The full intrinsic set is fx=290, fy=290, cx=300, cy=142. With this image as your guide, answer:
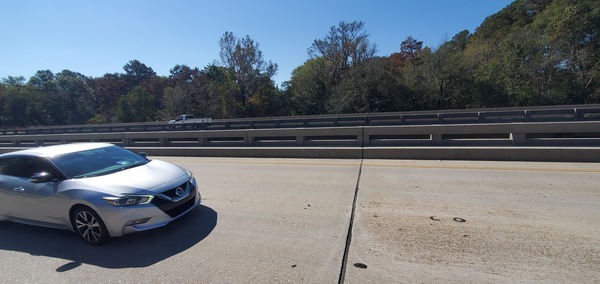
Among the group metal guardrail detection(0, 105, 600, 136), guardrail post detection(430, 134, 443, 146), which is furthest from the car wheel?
guardrail post detection(430, 134, 443, 146)

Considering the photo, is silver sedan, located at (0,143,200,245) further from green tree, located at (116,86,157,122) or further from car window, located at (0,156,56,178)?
green tree, located at (116,86,157,122)

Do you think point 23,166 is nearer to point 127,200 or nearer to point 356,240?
point 127,200

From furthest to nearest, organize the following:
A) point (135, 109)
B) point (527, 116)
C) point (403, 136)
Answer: point (135, 109)
point (403, 136)
point (527, 116)

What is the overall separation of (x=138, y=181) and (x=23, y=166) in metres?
2.19

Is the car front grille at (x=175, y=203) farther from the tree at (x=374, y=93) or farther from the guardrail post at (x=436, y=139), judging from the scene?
the tree at (x=374, y=93)

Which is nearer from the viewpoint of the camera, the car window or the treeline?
the car window

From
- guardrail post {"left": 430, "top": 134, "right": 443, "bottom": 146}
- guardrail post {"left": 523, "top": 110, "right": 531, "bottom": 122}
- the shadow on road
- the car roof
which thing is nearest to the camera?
the shadow on road

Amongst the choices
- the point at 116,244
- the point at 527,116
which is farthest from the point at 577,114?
the point at 116,244

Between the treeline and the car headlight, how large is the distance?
27.7m

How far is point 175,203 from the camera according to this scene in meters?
4.30

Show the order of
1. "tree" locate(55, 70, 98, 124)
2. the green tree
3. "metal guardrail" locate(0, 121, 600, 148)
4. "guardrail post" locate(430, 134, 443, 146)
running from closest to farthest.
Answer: "metal guardrail" locate(0, 121, 600, 148), "guardrail post" locate(430, 134, 443, 146), the green tree, "tree" locate(55, 70, 98, 124)

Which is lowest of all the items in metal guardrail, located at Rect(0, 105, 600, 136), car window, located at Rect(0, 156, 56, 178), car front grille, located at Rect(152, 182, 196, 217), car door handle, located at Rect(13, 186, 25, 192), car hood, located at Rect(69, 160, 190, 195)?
car front grille, located at Rect(152, 182, 196, 217)

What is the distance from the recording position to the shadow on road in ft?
12.1

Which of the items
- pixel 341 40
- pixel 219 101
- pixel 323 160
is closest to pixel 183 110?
pixel 219 101
